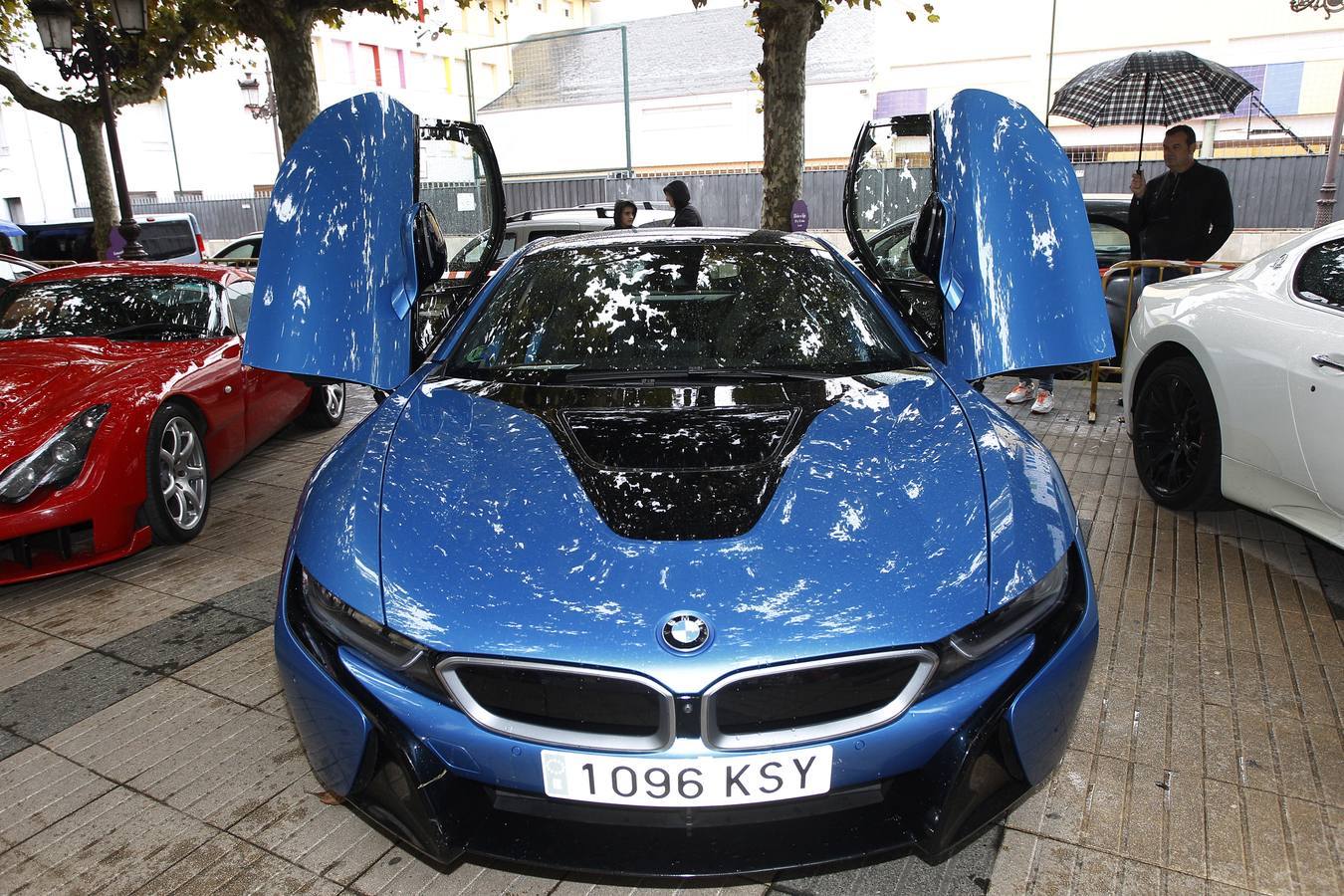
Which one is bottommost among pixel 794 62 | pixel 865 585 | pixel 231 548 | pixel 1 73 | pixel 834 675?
pixel 231 548

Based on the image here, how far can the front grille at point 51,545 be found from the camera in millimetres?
3648

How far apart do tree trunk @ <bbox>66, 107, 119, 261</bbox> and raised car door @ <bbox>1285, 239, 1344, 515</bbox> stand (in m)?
16.5

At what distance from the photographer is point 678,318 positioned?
2.97 m

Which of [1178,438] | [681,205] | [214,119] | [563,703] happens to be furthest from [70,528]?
[214,119]

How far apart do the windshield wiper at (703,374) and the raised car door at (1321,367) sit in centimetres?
184

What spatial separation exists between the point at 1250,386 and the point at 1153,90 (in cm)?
695

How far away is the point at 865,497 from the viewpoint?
2.08 meters

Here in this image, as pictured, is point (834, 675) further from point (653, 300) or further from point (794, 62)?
point (794, 62)

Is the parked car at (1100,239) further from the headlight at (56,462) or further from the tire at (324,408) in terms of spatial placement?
the headlight at (56,462)

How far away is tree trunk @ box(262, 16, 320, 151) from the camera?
9461 mm

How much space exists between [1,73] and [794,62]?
45.1 ft

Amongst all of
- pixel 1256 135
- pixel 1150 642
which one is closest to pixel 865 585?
pixel 1150 642

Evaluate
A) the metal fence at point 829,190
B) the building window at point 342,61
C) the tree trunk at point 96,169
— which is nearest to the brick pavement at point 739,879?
the tree trunk at point 96,169

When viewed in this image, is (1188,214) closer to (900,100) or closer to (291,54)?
(291,54)
